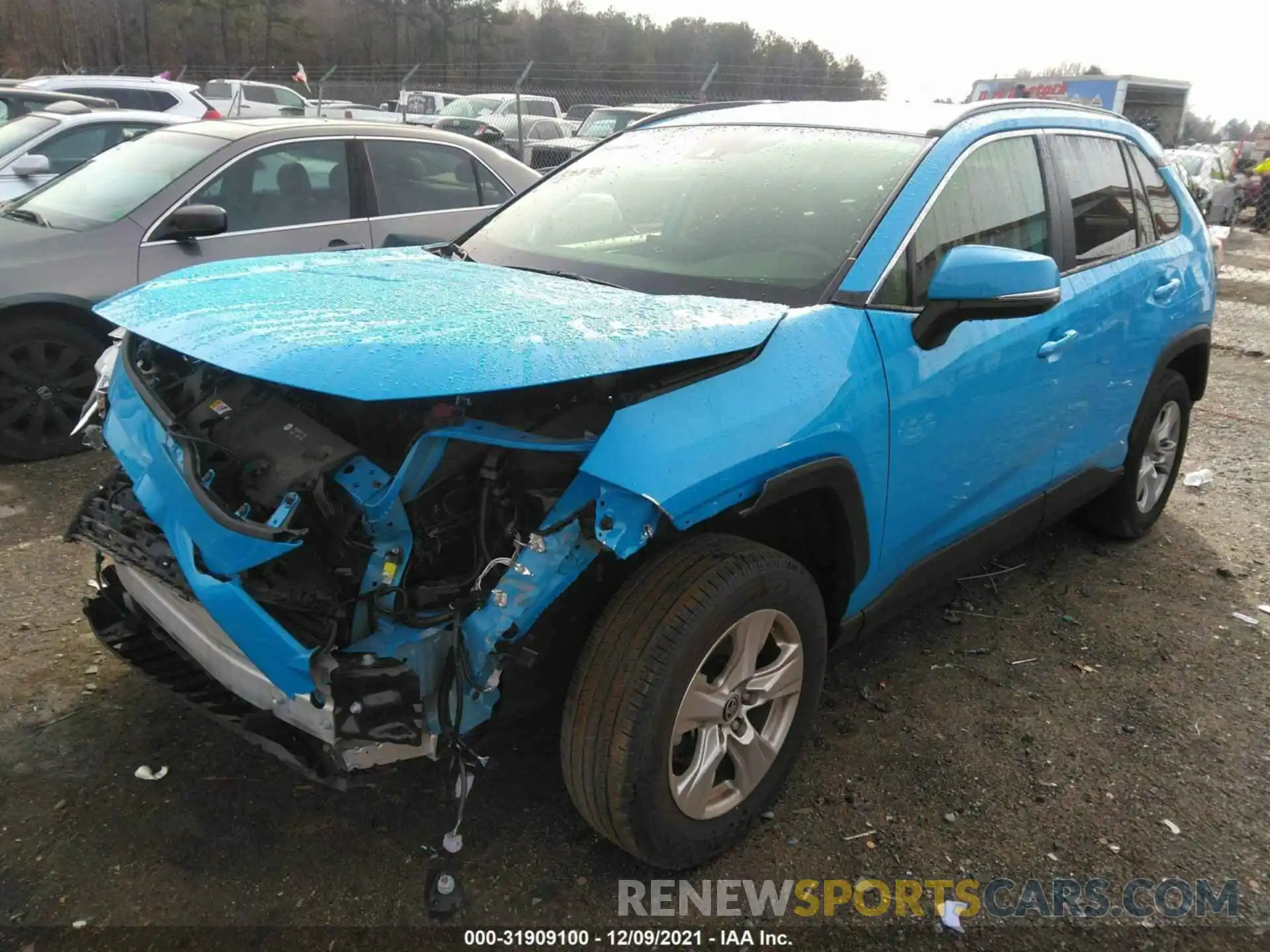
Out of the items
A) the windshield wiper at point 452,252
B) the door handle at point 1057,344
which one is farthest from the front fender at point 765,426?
the windshield wiper at point 452,252

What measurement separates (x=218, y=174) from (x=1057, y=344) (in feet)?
14.4

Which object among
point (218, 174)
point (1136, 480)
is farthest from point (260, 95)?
point (1136, 480)

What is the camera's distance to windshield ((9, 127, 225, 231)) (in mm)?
4863

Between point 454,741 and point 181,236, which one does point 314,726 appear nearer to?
point 454,741

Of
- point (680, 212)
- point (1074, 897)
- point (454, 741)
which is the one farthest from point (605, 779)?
point (680, 212)

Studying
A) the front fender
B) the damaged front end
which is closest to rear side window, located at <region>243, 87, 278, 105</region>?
the damaged front end

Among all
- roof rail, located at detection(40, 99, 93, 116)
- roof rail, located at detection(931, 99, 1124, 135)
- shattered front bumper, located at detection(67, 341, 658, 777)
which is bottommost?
shattered front bumper, located at detection(67, 341, 658, 777)

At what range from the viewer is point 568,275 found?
110 inches

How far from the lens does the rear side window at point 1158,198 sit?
3.84m

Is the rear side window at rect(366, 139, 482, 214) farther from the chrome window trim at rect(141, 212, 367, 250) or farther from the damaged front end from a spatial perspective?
the damaged front end

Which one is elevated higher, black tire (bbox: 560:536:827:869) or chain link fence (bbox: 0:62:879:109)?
chain link fence (bbox: 0:62:879:109)

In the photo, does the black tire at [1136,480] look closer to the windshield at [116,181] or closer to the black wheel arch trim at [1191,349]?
the black wheel arch trim at [1191,349]

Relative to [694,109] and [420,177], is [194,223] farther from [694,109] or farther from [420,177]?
[694,109]

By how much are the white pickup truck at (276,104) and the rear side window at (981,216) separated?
697 inches
